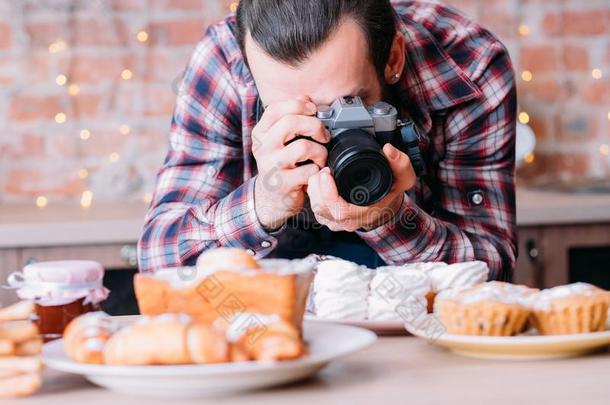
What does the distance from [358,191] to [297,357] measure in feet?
1.03

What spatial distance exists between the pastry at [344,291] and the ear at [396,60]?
495mm

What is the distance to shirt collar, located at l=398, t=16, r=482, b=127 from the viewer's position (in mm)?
1465

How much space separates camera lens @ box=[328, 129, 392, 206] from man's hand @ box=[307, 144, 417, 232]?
0.03 metres

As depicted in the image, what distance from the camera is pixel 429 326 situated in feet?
2.76

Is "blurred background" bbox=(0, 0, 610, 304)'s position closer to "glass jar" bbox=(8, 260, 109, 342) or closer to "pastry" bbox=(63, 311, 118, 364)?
"glass jar" bbox=(8, 260, 109, 342)

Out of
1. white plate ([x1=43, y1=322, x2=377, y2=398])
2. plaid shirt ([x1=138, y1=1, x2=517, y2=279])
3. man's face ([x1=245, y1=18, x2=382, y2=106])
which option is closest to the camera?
white plate ([x1=43, y1=322, x2=377, y2=398])

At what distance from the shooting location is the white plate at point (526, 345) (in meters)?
0.77

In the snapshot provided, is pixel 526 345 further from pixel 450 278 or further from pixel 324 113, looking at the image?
pixel 324 113

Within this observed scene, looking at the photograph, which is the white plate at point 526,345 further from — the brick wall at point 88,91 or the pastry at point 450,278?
the brick wall at point 88,91

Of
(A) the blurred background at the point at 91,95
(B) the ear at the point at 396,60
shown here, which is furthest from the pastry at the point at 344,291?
(A) the blurred background at the point at 91,95

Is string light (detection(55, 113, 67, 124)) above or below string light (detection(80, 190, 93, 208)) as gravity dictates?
above

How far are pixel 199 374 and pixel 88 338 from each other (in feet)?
0.33

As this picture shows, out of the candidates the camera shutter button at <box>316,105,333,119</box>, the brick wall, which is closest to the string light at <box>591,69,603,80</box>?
the brick wall

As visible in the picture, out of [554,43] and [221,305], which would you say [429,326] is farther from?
[554,43]
